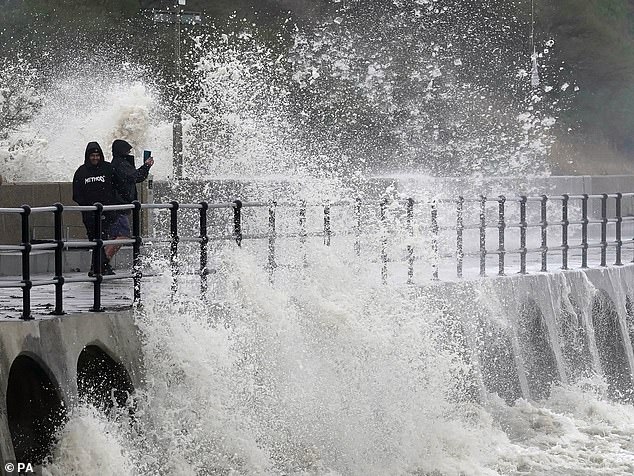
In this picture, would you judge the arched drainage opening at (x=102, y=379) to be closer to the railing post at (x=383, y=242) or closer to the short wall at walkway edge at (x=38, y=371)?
the short wall at walkway edge at (x=38, y=371)

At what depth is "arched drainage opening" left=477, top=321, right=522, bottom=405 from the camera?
51.5 ft

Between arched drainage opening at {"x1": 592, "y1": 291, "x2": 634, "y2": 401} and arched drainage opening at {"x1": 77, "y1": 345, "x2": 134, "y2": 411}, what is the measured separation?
8.31 m

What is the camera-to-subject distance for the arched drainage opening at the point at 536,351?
54.2 feet

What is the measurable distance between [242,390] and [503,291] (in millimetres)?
5203

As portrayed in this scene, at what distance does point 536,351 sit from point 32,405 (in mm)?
7904

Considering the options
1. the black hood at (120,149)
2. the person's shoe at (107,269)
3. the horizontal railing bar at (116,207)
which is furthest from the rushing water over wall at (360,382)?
the black hood at (120,149)

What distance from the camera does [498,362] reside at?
52.4ft

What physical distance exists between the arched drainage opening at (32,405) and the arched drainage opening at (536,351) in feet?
24.4

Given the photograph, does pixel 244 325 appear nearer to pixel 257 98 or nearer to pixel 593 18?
pixel 257 98

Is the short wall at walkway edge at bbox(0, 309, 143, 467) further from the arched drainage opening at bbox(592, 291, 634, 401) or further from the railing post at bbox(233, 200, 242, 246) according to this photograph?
the arched drainage opening at bbox(592, 291, 634, 401)

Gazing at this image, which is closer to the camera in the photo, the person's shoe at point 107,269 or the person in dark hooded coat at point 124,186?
the person's shoe at point 107,269

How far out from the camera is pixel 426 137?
4053 centimetres

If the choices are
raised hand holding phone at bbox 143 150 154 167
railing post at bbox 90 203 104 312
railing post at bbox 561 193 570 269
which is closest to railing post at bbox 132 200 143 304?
railing post at bbox 90 203 104 312

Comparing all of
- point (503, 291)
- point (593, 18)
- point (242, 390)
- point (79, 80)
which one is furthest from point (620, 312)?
point (593, 18)
